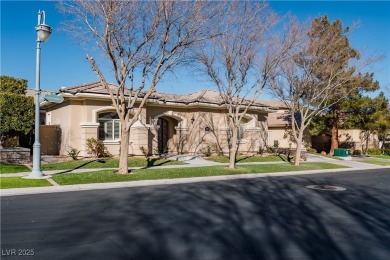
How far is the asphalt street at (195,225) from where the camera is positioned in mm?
5680

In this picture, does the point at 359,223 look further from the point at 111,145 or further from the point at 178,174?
the point at 111,145

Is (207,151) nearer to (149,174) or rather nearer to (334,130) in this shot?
(149,174)

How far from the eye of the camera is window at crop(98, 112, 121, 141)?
21969mm

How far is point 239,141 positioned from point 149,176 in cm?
1379

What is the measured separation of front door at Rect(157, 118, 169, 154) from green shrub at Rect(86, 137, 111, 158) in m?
6.03

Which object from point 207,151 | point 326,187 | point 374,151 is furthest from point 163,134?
point 374,151

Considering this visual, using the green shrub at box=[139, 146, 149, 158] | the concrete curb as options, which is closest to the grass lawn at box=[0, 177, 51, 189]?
the concrete curb

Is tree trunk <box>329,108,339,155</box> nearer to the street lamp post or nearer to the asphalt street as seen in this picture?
the asphalt street

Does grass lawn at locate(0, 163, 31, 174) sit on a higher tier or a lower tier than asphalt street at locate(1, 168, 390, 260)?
higher

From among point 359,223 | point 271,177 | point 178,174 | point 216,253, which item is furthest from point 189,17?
point 216,253

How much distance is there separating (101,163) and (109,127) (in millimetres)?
4016

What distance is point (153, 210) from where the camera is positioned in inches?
345

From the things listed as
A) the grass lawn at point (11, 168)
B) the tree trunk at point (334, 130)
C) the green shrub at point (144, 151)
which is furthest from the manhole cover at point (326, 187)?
the tree trunk at point (334, 130)

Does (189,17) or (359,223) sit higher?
(189,17)
